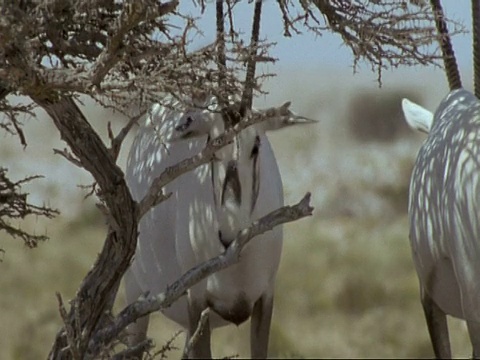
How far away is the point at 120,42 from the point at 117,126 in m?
13.2

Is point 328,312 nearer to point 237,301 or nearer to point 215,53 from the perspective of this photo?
point 237,301

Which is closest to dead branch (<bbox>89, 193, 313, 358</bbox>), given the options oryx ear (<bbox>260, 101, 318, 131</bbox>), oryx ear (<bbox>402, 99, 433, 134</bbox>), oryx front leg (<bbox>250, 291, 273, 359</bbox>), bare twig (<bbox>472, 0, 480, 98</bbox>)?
oryx ear (<bbox>260, 101, 318, 131</bbox>)

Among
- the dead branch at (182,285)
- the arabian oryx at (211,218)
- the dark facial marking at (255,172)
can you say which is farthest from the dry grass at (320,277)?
the dead branch at (182,285)

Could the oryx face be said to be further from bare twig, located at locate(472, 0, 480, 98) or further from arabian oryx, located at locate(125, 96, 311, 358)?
bare twig, located at locate(472, 0, 480, 98)

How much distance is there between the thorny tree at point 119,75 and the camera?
3.05 metres

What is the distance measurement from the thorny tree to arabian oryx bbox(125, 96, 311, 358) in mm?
732

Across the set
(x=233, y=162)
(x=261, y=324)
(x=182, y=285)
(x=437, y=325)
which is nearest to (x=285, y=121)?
(x=233, y=162)

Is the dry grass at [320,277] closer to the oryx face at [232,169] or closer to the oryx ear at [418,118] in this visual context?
the oryx ear at [418,118]

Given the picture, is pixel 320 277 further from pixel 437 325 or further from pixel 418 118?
pixel 437 325

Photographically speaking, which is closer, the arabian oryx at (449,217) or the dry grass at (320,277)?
the arabian oryx at (449,217)

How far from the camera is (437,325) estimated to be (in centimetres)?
527

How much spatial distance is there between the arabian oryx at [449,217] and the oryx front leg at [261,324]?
67 centimetres

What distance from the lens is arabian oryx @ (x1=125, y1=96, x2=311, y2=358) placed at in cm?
455

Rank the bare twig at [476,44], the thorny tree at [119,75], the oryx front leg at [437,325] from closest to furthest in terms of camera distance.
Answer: the thorny tree at [119,75]
the oryx front leg at [437,325]
the bare twig at [476,44]
